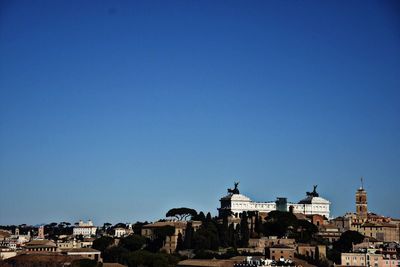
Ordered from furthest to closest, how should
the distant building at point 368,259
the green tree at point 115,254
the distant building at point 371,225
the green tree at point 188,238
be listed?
the distant building at point 371,225, the green tree at point 188,238, the green tree at point 115,254, the distant building at point 368,259

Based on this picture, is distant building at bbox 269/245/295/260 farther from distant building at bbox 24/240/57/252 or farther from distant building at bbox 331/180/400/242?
distant building at bbox 24/240/57/252

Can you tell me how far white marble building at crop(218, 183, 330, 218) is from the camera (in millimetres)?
57438

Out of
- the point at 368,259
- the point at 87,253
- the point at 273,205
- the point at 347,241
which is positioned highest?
the point at 273,205

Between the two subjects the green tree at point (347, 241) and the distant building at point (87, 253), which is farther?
the distant building at point (87, 253)

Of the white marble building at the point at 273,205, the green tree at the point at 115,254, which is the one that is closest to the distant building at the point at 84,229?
the white marble building at the point at 273,205

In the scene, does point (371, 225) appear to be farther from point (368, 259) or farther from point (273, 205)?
point (368, 259)

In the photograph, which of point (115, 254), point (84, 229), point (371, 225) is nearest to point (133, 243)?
point (115, 254)

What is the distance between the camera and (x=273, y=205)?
193 feet

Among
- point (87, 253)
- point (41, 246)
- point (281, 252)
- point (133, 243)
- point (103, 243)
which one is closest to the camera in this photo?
point (281, 252)

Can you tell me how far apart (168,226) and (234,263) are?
10712 millimetres

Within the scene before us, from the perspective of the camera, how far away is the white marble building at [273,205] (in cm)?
5744

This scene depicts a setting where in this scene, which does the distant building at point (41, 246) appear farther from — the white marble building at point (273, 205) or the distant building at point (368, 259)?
the distant building at point (368, 259)

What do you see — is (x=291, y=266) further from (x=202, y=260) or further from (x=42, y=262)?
(x=42, y=262)

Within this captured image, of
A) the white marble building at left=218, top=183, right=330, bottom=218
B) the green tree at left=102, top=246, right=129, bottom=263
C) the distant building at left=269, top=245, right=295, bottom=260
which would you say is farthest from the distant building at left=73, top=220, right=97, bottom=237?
the distant building at left=269, top=245, right=295, bottom=260
